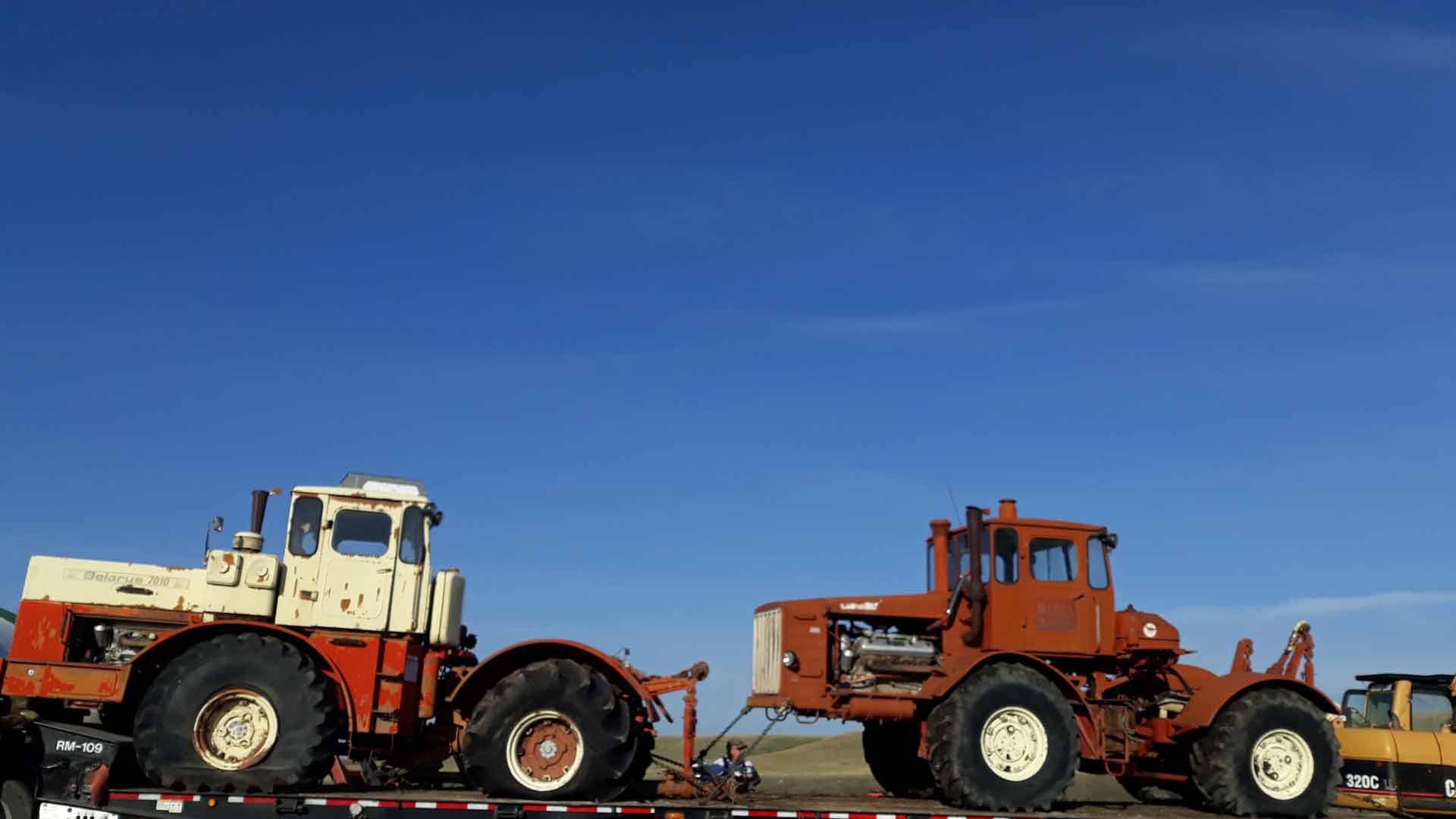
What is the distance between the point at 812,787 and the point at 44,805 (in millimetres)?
9184

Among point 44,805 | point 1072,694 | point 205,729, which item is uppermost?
point 1072,694

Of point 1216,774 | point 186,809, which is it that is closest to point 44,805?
point 186,809

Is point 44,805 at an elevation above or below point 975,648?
below

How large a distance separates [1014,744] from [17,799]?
Result: 982cm

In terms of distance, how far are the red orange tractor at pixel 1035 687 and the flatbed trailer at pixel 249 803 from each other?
0.94 metres

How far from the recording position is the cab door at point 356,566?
12.8 meters

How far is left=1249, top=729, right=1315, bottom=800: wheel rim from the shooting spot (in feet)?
44.4

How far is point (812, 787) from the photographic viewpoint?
648 inches

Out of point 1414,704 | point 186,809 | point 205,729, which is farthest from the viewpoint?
point 1414,704

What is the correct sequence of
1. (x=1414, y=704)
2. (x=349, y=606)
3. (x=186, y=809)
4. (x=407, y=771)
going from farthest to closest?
(x=1414, y=704) → (x=407, y=771) → (x=349, y=606) → (x=186, y=809)

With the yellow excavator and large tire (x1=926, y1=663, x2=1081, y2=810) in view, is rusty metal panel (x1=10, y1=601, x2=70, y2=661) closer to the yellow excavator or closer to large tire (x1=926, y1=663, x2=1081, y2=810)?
large tire (x1=926, y1=663, x2=1081, y2=810)

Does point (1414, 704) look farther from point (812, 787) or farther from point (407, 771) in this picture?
point (407, 771)

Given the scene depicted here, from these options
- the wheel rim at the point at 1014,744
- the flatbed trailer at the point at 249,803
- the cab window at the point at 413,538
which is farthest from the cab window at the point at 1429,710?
the cab window at the point at 413,538

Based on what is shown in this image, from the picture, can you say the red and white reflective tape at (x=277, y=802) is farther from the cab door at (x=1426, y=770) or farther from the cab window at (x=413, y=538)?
the cab door at (x=1426, y=770)
